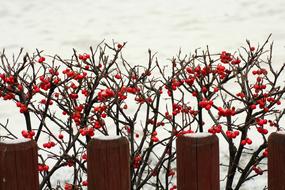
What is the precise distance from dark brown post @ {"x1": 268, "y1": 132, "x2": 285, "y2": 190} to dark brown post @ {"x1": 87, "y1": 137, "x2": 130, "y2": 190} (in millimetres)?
516

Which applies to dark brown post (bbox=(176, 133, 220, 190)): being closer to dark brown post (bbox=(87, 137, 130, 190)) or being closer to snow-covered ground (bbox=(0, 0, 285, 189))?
dark brown post (bbox=(87, 137, 130, 190))

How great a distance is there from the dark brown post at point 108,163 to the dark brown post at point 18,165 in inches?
7.9

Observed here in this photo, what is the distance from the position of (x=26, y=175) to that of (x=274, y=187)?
0.90m

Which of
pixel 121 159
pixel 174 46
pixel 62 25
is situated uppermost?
pixel 62 25

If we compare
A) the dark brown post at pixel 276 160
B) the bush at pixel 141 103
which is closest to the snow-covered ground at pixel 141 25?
the bush at pixel 141 103

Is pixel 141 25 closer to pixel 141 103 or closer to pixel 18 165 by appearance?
pixel 141 103

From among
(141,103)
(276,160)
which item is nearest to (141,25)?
(141,103)

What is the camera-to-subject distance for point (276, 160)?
1746 mm

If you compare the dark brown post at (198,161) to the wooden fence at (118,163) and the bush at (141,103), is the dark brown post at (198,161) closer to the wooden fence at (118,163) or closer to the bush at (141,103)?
the wooden fence at (118,163)

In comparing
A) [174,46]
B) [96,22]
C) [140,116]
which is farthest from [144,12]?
[140,116]

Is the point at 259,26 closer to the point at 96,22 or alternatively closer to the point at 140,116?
the point at 96,22

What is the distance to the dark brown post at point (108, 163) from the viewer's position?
5.56ft

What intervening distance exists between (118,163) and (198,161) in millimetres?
280

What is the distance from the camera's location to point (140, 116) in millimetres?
6207
